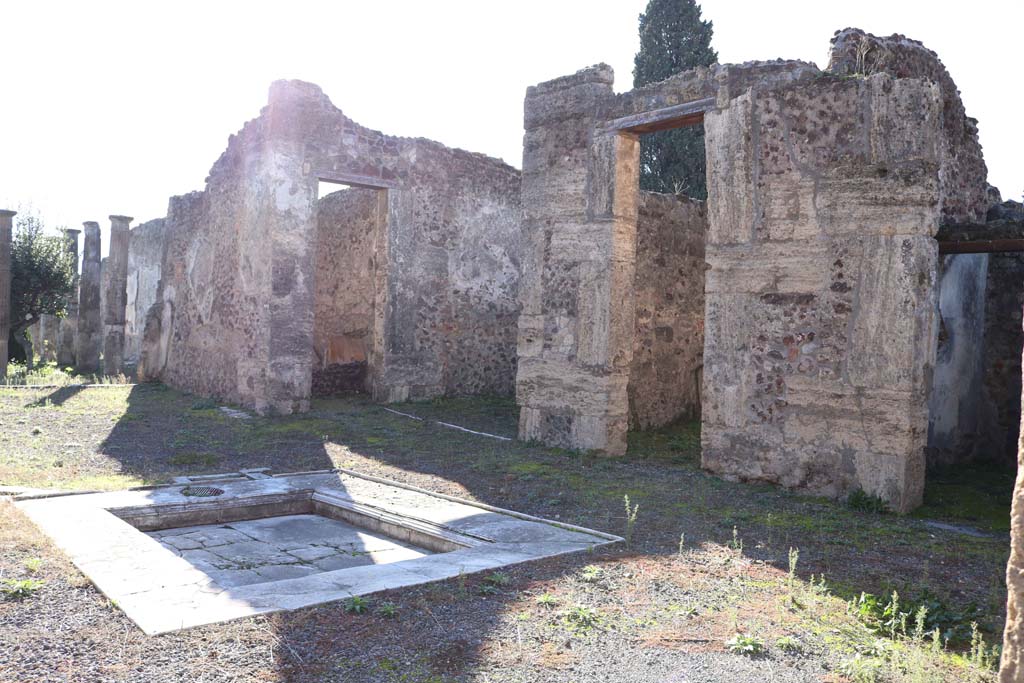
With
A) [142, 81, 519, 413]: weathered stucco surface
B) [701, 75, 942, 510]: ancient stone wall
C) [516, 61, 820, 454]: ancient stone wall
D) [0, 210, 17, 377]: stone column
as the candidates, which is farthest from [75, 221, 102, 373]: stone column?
[701, 75, 942, 510]: ancient stone wall

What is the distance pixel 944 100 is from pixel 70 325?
2075 centimetres

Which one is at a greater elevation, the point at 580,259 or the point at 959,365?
the point at 580,259

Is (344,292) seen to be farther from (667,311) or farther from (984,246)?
(984,246)

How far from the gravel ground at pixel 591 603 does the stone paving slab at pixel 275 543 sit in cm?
16

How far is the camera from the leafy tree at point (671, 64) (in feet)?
63.1

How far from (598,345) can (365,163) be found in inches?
199

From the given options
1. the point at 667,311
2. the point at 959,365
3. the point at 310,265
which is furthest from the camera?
the point at 310,265

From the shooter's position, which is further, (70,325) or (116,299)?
(70,325)

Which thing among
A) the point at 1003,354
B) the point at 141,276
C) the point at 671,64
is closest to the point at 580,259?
the point at 1003,354

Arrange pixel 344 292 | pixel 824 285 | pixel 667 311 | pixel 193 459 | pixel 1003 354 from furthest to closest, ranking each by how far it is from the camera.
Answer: pixel 344 292
pixel 667 311
pixel 1003 354
pixel 193 459
pixel 824 285

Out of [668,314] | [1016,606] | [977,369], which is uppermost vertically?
→ [668,314]

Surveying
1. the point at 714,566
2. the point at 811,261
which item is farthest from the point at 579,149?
the point at 714,566

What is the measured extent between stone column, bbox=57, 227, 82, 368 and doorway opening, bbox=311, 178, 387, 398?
9.92 meters

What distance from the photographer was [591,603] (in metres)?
3.85
